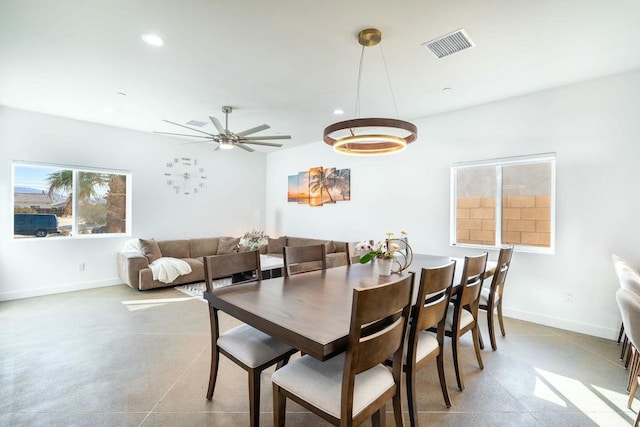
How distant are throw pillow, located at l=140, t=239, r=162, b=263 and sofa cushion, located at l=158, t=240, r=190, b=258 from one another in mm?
351

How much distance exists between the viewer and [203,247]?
5738 mm

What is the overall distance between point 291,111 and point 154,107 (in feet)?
6.18

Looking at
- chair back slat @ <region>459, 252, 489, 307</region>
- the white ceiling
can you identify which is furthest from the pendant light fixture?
chair back slat @ <region>459, 252, 489, 307</region>

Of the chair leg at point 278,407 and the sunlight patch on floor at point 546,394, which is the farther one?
the sunlight patch on floor at point 546,394

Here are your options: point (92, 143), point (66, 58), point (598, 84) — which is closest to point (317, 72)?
point (66, 58)

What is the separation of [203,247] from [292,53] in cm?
A: 436

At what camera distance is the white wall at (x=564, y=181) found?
2.93 meters

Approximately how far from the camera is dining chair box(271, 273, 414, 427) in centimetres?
115

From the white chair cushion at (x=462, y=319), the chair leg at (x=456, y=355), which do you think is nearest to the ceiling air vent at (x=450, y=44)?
the white chair cushion at (x=462, y=319)

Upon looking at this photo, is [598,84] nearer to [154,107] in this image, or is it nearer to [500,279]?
[500,279]

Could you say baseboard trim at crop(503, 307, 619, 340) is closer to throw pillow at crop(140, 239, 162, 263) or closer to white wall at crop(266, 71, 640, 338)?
white wall at crop(266, 71, 640, 338)

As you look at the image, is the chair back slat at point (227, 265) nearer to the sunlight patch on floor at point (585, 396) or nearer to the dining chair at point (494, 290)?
the dining chair at point (494, 290)

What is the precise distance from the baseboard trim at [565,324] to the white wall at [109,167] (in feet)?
17.8

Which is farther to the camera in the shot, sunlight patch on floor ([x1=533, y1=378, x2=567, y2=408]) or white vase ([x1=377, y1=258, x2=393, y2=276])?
white vase ([x1=377, y1=258, x2=393, y2=276])
